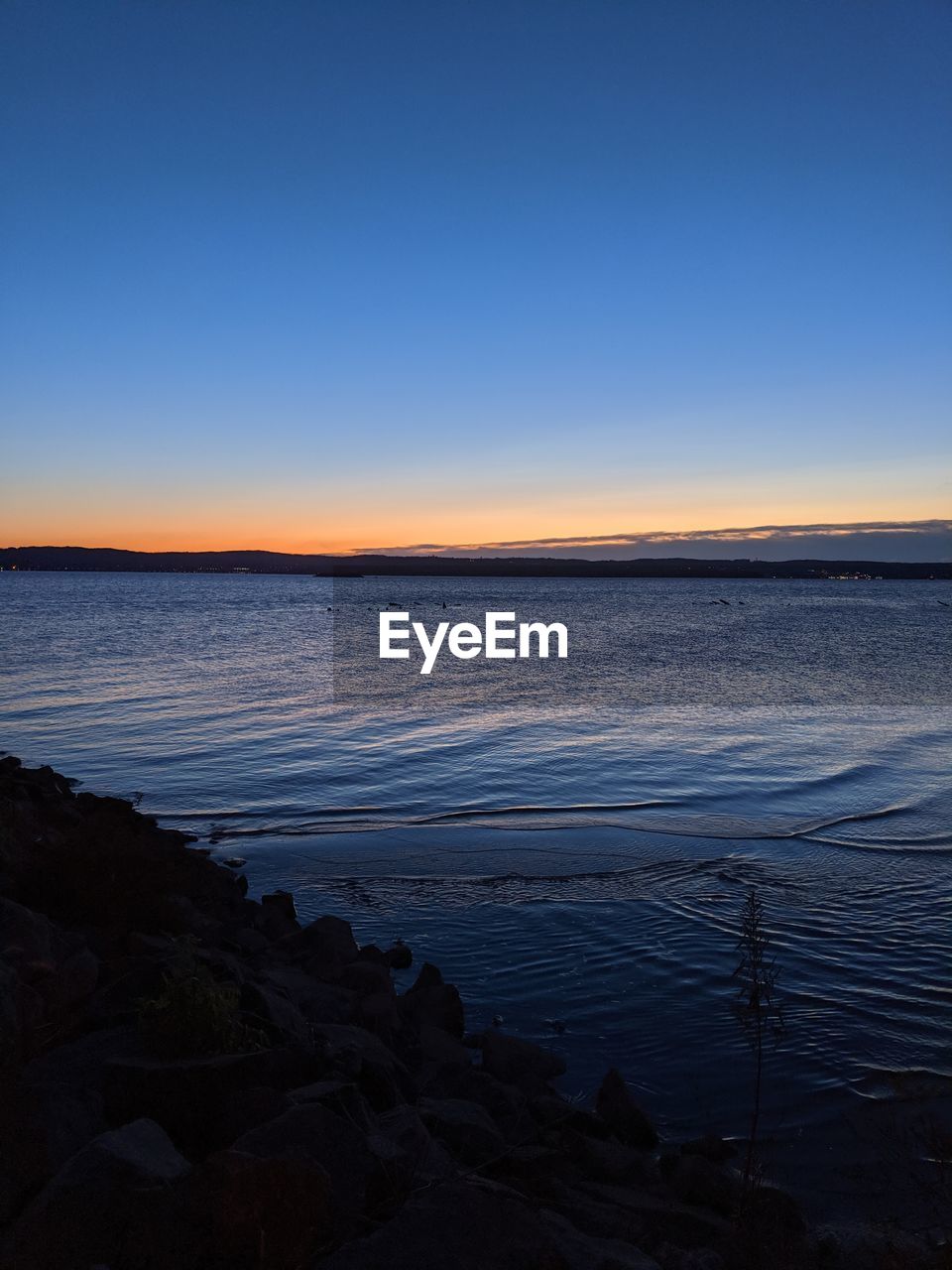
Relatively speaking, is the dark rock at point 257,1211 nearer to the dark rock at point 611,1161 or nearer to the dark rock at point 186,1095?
the dark rock at point 186,1095

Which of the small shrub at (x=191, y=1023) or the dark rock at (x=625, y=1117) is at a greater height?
the small shrub at (x=191, y=1023)

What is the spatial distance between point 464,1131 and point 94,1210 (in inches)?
104

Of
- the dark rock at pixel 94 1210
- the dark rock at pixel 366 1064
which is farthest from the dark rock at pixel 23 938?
the dark rock at pixel 94 1210

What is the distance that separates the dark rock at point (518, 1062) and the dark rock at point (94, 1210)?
3716 millimetres

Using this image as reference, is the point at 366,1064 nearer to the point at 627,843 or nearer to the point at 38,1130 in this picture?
the point at 38,1130

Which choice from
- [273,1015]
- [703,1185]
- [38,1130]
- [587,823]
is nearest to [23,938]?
[273,1015]

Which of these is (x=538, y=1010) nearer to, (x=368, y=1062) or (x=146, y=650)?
(x=368, y=1062)

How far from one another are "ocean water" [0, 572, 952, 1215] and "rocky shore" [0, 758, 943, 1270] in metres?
1.13

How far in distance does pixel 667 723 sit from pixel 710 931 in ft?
57.5

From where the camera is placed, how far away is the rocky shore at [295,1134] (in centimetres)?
413

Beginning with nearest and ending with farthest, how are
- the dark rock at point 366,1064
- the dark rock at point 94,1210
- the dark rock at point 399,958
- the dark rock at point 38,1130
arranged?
the dark rock at point 94,1210
the dark rock at point 38,1130
the dark rock at point 366,1064
the dark rock at point 399,958

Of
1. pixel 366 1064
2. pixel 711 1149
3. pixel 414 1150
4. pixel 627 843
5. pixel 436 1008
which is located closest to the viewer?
pixel 414 1150

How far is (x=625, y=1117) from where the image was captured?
6953 millimetres

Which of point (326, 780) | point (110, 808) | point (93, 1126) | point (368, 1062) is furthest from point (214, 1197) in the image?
point (326, 780)
